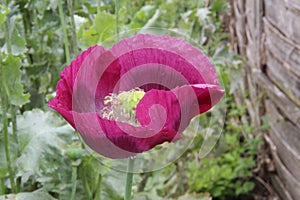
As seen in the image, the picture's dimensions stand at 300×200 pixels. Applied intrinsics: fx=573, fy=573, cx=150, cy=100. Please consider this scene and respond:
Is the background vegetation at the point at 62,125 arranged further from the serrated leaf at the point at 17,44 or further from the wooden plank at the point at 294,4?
the wooden plank at the point at 294,4

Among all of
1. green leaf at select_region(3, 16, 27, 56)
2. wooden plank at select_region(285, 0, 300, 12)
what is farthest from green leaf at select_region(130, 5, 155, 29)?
green leaf at select_region(3, 16, 27, 56)

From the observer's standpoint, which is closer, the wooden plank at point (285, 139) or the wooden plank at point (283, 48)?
the wooden plank at point (283, 48)

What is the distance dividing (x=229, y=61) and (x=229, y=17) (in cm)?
84

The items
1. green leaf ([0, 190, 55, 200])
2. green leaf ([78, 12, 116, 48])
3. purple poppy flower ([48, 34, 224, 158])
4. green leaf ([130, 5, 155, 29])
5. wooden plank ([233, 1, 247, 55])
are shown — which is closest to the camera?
purple poppy flower ([48, 34, 224, 158])

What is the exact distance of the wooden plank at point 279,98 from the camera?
1.49m

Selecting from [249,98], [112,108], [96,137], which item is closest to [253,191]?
[249,98]

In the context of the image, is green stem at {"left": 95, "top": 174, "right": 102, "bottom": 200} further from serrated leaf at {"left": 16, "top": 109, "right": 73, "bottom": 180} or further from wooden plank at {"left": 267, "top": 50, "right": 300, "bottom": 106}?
wooden plank at {"left": 267, "top": 50, "right": 300, "bottom": 106}

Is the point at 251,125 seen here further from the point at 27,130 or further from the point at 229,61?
the point at 27,130

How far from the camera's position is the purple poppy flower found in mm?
644

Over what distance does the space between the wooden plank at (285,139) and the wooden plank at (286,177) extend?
0.05ft

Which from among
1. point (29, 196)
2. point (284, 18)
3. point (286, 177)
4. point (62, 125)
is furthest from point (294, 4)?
point (29, 196)

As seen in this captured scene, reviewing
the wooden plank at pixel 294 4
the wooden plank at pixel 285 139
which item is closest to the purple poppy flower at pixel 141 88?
the wooden plank at pixel 294 4

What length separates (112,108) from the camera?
788 millimetres

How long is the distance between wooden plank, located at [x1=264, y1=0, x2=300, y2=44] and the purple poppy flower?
68 cm
